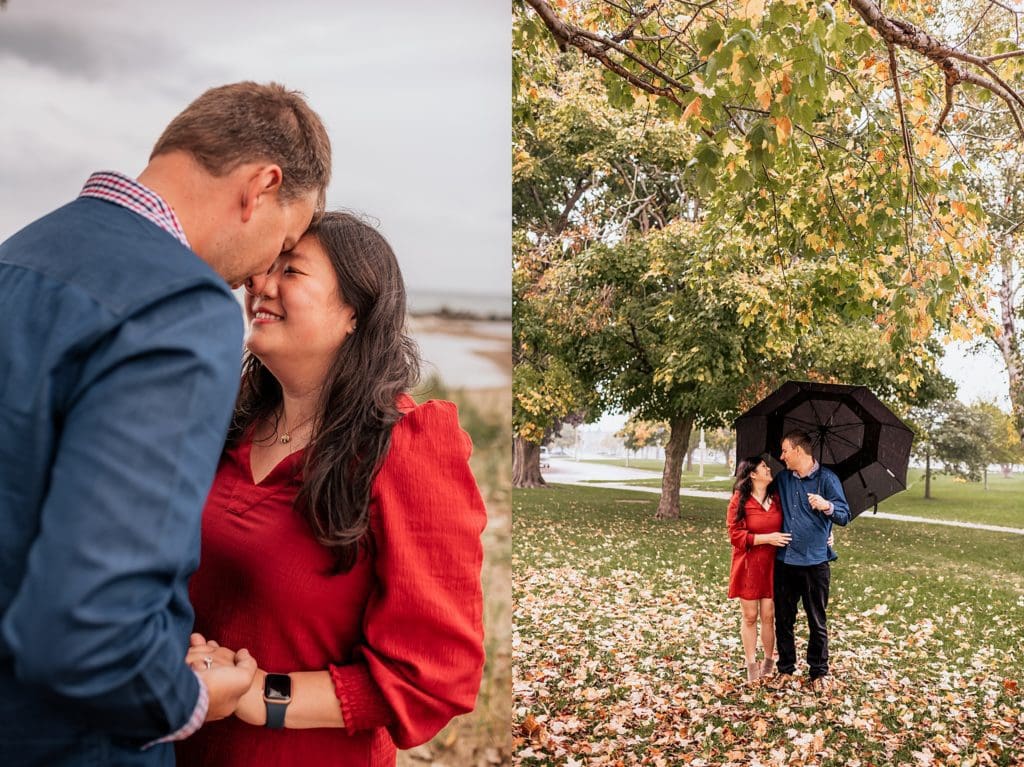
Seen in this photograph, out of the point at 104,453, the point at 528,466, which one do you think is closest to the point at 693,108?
the point at 104,453

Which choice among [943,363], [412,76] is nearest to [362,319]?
[412,76]

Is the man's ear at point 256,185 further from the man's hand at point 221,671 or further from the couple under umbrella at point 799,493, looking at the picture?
the couple under umbrella at point 799,493

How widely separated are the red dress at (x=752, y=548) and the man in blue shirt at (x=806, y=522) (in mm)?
44

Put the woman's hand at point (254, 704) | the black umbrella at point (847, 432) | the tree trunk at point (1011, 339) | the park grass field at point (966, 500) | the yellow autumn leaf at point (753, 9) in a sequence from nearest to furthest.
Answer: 1. the woman's hand at point (254, 704)
2. the yellow autumn leaf at point (753, 9)
3. the black umbrella at point (847, 432)
4. the tree trunk at point (1011, 339)
5. the park grass field at point (966, 500)

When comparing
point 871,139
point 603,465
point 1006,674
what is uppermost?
point 871,139

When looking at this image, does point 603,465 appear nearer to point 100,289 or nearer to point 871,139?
point 871,139

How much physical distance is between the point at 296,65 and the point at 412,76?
0.31 meters

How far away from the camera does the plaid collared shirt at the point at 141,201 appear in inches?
33.4

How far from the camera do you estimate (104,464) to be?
0.70 m

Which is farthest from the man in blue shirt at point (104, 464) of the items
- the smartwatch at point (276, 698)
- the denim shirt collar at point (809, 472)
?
the denim shirt collar at point (809, 472)

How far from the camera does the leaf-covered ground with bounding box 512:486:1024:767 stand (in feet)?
15.8

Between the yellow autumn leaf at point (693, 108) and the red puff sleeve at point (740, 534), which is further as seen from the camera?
the red puff sleeve at point (740, 534)

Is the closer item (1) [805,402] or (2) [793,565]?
(2) [793,565]

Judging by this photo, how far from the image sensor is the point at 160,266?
0.78 metres
